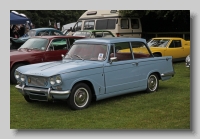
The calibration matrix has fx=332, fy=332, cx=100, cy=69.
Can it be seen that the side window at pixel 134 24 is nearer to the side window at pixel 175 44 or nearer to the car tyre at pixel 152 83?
the side window at pixel 175 44

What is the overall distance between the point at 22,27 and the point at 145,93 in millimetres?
11104

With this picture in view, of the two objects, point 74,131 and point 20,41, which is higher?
point 20,41

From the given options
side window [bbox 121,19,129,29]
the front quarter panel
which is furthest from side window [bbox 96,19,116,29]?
the front quarter panel

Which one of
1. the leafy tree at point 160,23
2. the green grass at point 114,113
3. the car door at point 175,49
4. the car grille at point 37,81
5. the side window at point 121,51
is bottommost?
the green grass at point 114,113

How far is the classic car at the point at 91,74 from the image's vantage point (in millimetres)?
6176

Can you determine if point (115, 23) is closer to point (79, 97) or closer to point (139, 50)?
point (139, 50)

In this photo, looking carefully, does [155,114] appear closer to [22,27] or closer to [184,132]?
[184,132]

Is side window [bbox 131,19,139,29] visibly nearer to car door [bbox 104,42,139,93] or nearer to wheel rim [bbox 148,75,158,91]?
wheel rim [bbox 148,75,158,91]

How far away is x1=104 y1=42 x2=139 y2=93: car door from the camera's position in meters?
6.88

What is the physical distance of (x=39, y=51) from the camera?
985cm

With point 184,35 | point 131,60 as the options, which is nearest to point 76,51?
point 131,60

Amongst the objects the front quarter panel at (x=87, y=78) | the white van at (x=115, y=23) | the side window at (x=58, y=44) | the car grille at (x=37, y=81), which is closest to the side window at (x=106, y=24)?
the white van at (x=115, y=23)

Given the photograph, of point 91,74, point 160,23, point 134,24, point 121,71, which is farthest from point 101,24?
point 91,74

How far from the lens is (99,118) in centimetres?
593
